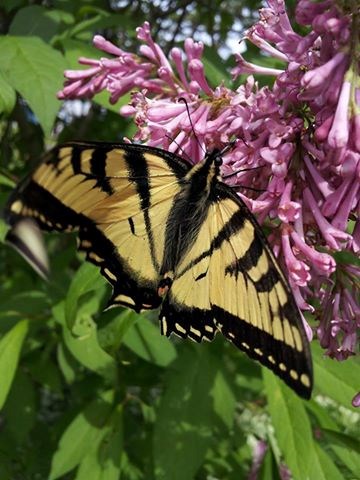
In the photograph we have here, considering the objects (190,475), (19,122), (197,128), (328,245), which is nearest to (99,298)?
(190,475)

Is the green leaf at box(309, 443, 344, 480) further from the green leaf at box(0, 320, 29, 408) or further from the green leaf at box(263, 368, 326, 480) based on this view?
the green leaf at box(0, 320, 29, 408)

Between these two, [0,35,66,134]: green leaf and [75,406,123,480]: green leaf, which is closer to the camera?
[0,35,66,134]: green leaf

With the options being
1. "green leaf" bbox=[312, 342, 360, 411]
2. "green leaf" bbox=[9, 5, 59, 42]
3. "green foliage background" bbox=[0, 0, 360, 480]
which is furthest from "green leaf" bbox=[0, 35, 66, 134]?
"green leaf" bbox=[312, 342, 360, 411]

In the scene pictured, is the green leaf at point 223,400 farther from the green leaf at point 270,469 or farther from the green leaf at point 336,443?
the green leaf at point 336,443

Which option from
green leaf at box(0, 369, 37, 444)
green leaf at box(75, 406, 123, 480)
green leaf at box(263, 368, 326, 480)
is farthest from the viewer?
green leaf at box(0, 369, 37, 444)

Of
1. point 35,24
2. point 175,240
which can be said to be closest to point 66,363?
point 175,240

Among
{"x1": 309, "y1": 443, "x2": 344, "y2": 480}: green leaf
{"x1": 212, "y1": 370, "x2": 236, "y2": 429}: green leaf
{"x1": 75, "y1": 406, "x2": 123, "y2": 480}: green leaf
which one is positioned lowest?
{"x1": 75, "y1": 406, "x2": 123, "y2": 480}: green leaf

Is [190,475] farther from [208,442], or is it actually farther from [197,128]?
[197,128]

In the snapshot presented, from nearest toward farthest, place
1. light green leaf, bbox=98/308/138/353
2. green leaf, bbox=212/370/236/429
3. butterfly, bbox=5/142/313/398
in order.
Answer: butterfly, bbox=5/142/313/398 < light green leaf, bbox=98/308/138/353 < green leaf, bbox=212/370/236/429
